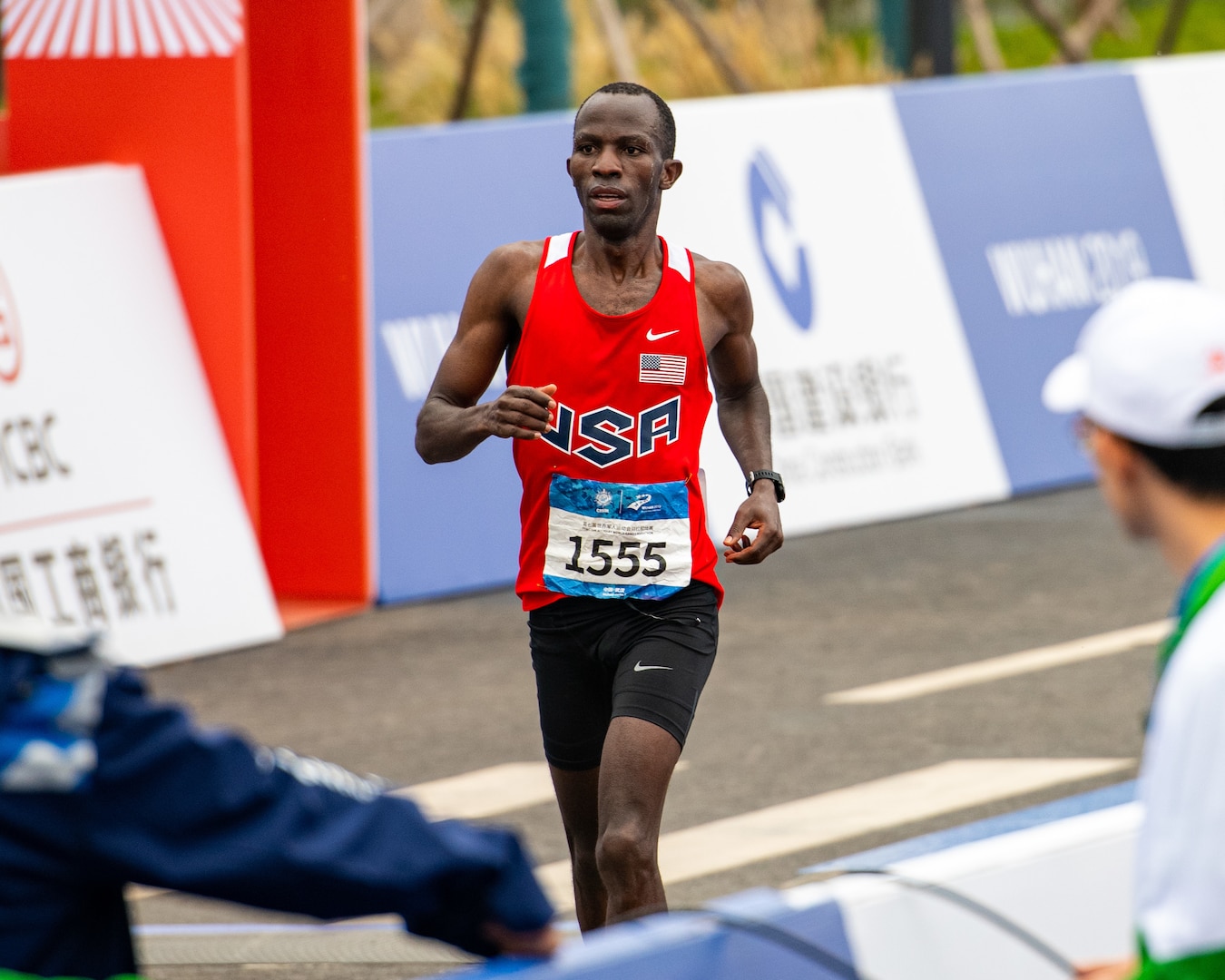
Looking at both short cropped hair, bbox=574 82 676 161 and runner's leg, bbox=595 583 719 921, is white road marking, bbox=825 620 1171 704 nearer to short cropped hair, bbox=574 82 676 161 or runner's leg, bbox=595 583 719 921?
runner's leg, bbox=595 583 719 921

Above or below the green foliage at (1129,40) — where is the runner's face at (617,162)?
below

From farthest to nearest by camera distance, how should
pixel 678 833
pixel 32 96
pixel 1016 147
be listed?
pixel 1016 147
pixel 32 96
pixel 678 833

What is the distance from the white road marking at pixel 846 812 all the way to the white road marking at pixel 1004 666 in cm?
103

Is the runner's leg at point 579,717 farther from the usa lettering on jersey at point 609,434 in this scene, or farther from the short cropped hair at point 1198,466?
the short cropped hair at point 1198,466

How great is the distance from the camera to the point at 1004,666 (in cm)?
897

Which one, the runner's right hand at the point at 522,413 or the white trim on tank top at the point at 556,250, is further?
the white trim on tank top at the point at 556,250

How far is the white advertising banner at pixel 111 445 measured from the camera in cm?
910

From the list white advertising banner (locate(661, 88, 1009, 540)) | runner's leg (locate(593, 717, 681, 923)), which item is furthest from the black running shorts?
white advertising banner (locate(661, 88, 1009, 540))

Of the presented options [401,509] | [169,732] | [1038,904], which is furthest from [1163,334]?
[401,509]

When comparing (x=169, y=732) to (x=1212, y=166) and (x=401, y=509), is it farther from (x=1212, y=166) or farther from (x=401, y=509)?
(x=1212, y=166)

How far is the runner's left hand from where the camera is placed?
15.8 feet

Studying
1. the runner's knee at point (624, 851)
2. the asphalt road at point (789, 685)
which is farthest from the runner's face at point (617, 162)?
the asphalt road at point (789, 685)

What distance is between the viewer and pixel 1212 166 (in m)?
14.6

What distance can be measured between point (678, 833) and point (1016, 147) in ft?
24.7
